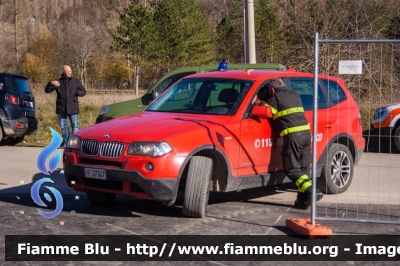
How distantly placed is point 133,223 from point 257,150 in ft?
5.79

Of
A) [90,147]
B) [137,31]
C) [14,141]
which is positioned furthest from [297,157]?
[137,31]

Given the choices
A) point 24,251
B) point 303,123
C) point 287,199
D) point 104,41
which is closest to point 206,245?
point 24,251

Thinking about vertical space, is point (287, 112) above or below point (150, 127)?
above

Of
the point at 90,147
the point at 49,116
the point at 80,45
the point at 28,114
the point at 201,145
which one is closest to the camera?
the point at 201,145

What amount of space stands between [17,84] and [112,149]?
28.8ft

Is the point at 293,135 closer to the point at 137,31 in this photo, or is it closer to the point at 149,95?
the point at 149,95

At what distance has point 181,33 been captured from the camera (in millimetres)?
53375

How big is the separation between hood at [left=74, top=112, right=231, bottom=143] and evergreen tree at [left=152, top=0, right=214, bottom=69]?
151 feet

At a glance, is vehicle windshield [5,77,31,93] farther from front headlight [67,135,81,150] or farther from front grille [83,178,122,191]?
front grille [83,178,122,191]

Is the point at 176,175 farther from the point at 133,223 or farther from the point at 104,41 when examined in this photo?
the point at 104,41

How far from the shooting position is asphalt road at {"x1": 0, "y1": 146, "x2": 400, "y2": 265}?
6.52m

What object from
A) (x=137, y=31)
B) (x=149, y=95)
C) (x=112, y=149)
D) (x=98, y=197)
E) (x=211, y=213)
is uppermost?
(x=137, y=31)

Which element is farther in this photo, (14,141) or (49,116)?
(49,116)

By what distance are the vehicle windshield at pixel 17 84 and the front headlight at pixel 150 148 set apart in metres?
8.76
